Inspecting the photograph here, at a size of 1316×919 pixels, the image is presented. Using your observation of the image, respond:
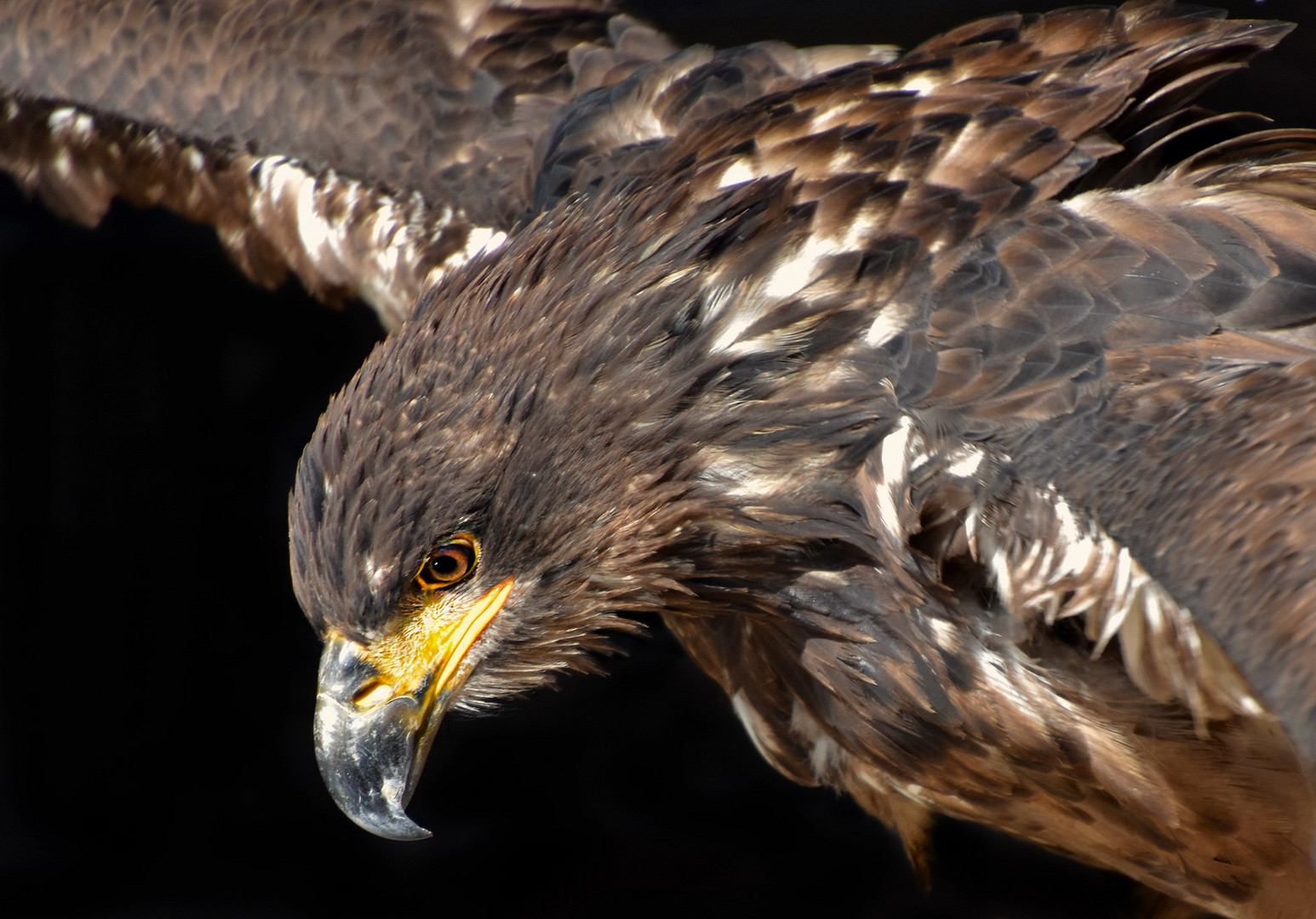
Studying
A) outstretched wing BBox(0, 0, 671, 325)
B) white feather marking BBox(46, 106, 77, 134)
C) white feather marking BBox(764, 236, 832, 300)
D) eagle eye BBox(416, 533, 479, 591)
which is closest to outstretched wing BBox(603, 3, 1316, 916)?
white feather marking BBox(764, 236, 832, 300)

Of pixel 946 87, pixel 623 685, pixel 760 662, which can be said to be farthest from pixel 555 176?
pixel 623 685

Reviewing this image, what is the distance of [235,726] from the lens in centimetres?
428

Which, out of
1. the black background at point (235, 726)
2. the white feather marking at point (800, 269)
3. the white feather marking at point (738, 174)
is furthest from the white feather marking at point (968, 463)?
the black background at point (235, 726)

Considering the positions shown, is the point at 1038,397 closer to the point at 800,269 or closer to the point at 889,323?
the point at 889,323

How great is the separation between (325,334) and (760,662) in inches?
74.0

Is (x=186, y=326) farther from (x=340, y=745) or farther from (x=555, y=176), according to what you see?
(x=340, y=745)

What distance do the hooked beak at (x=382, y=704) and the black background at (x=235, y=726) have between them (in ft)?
6.64

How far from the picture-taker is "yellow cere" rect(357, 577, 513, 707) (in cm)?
208

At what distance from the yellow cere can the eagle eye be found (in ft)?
0.13

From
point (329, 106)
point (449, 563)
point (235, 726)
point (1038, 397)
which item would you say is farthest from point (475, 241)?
point (235, 726)

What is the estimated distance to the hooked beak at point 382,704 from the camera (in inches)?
82.4

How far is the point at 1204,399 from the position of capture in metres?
1.82

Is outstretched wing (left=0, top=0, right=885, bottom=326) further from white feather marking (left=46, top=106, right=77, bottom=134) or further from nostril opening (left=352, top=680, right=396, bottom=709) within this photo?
nostril opening (left=352, top=680, right=396, bottom=709)

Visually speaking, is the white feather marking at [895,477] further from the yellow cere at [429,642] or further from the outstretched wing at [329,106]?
the outstretched wing at [329,106]
